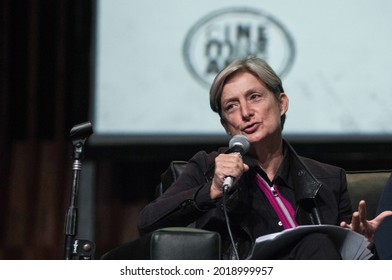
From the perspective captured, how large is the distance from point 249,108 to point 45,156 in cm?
180

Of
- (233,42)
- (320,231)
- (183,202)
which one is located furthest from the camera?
(233,42)

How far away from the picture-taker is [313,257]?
2.04 m

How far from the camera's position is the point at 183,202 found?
91.0 inches

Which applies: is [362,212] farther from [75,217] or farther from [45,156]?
[45,156]

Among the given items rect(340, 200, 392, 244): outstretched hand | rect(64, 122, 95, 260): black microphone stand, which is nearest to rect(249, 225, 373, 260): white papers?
rect(340, 200, 392, 244): outstretched hand

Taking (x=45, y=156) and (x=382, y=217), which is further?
(x=45, y=156)

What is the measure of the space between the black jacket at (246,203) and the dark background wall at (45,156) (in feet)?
4.90

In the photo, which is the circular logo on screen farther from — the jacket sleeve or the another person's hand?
the another person's hand

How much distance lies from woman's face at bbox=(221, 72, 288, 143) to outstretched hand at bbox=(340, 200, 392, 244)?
0.44m

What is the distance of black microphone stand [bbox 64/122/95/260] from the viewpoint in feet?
7.18

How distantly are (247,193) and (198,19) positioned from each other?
160cm

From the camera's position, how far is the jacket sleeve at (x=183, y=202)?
230cm

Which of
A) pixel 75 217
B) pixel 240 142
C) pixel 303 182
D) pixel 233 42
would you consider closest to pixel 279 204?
pixel 303 182
